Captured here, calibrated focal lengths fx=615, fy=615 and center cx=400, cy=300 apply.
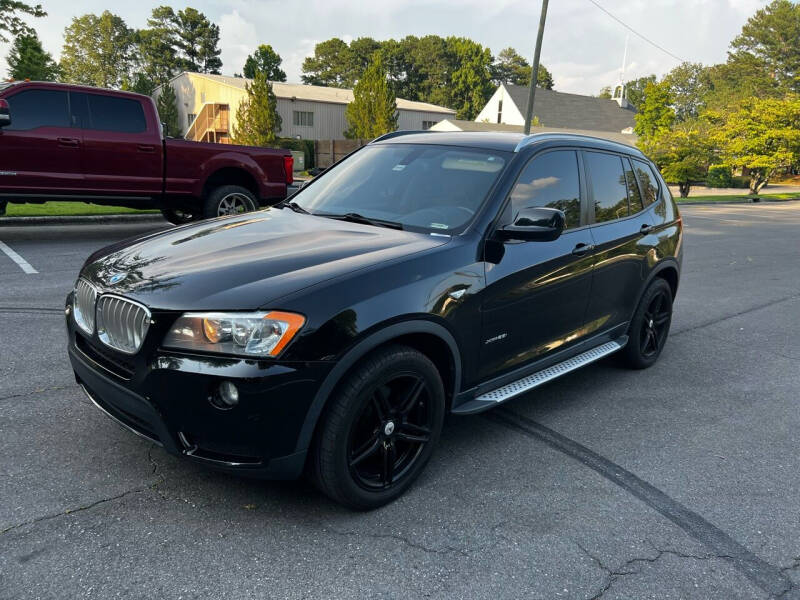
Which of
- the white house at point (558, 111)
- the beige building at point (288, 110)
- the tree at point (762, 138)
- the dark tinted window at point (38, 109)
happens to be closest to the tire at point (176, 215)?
the dark tinted window at point (38, 109)

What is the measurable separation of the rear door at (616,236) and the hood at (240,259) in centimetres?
150

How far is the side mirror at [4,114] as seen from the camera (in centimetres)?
805

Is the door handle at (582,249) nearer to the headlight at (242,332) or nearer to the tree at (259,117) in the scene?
the headlight at (242,332)

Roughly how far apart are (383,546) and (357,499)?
248 mm

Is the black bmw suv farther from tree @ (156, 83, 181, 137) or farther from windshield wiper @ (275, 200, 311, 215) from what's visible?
tree @ (156, 83, 181, 137)

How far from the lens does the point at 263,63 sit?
61844 millimetres

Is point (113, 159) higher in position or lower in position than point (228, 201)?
Result: higher

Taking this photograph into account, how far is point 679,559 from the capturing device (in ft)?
8.77

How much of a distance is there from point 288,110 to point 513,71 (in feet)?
241

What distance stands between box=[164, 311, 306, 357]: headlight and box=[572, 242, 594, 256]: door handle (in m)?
2.08

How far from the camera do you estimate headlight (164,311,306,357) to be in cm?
245

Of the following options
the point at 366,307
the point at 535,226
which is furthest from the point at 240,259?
the point at 535,226

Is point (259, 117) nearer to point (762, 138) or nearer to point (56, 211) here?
point (56, 211)

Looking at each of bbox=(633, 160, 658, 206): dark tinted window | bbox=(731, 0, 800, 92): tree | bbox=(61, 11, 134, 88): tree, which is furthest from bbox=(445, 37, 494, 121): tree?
bbox=(633, 160, 658, 206): dark tinted window
